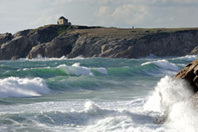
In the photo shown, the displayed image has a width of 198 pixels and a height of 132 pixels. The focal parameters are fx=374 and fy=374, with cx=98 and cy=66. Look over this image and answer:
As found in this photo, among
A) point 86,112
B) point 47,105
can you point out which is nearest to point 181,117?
point 86,112

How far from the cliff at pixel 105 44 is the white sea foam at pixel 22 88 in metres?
69.4

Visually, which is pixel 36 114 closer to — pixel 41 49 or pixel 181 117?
pixel 181 117

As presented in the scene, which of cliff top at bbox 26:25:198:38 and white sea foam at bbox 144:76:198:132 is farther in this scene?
cliff top at bbox 26:25:198:38

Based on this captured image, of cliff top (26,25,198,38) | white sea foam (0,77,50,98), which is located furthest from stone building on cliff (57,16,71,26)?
white sea foam (0,77,50,98)

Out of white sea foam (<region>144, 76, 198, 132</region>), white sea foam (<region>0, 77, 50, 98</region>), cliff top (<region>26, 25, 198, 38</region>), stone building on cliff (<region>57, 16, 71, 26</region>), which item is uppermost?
stone building on cliff (<region>57, 16, 71, 26</region>)

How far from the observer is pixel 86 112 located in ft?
47.5

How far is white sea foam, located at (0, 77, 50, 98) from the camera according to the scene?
22828 millimetres

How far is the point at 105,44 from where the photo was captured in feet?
324

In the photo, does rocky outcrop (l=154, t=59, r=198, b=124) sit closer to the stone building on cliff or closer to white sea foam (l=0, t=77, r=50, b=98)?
white sea foam (l=0, t=77, r=50, b=98)

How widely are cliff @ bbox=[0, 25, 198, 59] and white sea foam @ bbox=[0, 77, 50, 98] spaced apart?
69.4m

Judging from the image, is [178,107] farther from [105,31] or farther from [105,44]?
[105,31]

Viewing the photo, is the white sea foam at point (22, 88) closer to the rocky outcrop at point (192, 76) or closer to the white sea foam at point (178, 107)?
the white sea foam at point (178, 107)

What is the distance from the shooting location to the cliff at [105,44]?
321 feet

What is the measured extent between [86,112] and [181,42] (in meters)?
90.4
